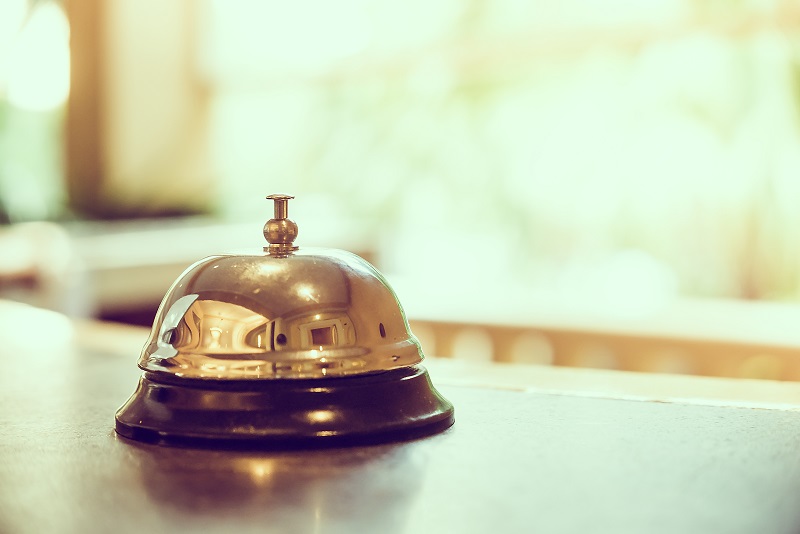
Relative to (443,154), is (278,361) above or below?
below

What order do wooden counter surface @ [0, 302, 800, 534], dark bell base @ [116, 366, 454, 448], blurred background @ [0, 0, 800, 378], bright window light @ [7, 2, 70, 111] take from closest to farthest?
wooden counter surface @ [0, 302, 800, 534]
dark bell base @ [116, 366, 454, 448]
blurred background @ [0, 0, 800, 378]
bright window light @ [7, 2, 70, 111]

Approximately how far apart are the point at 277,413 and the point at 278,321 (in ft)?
0.21

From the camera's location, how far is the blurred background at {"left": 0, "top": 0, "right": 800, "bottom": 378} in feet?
10.3

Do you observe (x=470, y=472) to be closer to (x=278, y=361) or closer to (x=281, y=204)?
(x=278, y=361)

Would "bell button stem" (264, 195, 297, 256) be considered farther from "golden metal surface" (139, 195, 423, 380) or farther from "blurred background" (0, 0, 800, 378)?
"blurred background" (0, 0, 800, 378)

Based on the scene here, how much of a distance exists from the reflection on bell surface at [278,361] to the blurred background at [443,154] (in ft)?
5.68

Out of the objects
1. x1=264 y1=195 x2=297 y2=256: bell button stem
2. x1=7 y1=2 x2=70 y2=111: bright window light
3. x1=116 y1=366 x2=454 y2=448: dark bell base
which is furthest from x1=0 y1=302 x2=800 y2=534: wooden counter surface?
x1=7 y1=2 x2=70 y2=111: bright window light

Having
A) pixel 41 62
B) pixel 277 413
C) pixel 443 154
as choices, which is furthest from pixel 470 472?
pixel 41 62

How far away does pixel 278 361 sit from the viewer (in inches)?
26.7

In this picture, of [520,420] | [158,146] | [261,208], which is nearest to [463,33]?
[261,208]

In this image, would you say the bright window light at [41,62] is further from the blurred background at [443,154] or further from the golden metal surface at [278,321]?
the golden metal surface at [278,321]

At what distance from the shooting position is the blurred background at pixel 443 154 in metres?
3.14

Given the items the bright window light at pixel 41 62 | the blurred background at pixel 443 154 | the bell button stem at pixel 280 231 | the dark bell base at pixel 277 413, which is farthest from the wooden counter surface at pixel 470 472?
the bright window light at pixel 41 62

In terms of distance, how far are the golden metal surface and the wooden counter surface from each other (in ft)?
0.20
